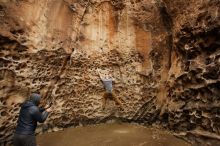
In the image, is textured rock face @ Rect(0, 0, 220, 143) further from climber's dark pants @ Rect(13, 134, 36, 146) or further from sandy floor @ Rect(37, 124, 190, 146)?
climber's dark pants @ Rect(13, 134, 36, 146)

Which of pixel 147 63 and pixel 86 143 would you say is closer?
pixel 86 143

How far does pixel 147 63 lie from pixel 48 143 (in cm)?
311

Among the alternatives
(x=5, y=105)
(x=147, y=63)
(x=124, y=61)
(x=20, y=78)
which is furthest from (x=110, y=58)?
(x=5, y=105)

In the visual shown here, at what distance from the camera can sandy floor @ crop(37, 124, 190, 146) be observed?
17.5 ft

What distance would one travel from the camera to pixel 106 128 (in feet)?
20.8

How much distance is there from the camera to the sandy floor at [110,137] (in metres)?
5.33

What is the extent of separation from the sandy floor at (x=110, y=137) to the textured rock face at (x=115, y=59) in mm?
348

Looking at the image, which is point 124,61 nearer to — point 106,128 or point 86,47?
point 86,47

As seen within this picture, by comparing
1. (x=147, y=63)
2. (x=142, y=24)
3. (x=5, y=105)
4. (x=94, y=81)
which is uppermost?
(x=142, y=24)

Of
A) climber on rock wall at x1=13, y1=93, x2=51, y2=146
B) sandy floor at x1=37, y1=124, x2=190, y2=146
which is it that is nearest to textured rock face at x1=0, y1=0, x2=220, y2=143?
sandy floor at x1=37, y1=124, x2=190, y2=146

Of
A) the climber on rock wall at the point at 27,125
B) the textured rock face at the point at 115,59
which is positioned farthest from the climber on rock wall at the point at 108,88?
the climber on rock wall at the point at 27,125

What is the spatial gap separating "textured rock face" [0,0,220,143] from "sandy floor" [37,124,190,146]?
35 centimetres

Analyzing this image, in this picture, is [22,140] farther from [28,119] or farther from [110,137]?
[110,137]

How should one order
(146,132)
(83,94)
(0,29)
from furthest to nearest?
(83,94) < (146,132) < (0,29)
